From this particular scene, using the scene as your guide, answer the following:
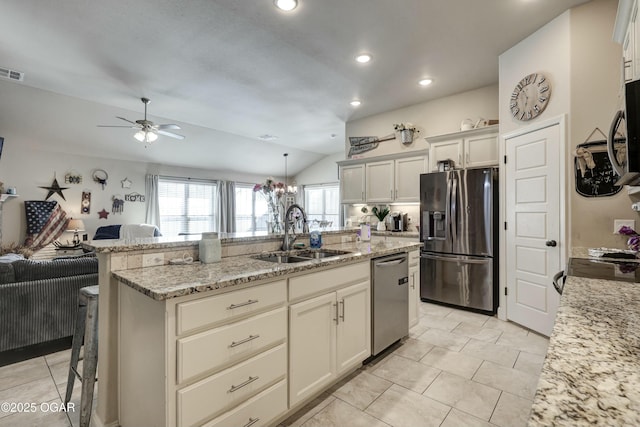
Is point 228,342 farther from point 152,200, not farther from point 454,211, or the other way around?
point 152,200

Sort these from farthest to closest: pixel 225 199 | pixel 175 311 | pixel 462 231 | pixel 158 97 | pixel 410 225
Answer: pixel 225 199 < pixel 410 225 < pixel 158 97 < pixel 462 231 < pixel 175 311

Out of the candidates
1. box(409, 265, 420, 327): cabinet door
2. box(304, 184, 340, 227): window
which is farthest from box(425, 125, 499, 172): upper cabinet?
box(304, 184, 340, 227): window

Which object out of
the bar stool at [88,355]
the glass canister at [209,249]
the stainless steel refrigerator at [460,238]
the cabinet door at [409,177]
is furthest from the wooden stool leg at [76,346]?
the cabinet door at [409,177]

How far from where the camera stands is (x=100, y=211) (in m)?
6.36

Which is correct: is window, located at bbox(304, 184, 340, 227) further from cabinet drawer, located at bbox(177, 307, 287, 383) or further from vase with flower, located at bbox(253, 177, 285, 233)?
cabinet drawer, located at bbox(177, 307, 287, 383)

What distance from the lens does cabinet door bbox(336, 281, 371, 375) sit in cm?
218

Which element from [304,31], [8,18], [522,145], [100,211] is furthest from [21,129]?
[522,145]

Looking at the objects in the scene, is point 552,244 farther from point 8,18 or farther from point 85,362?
point 8,18

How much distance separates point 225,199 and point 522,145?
6921 millimetres

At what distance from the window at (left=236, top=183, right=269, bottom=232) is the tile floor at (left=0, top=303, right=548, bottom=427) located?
20.4 feet

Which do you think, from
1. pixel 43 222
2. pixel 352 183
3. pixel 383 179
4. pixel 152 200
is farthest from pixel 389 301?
pixel 43 222

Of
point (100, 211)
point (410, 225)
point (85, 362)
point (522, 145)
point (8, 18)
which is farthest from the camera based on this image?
point (100, 211)

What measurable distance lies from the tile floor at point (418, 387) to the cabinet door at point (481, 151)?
2052 millimetres

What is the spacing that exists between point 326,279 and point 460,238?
8.22 ft
